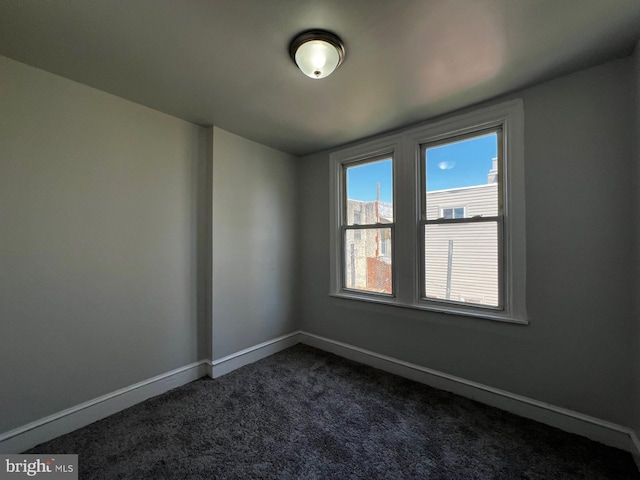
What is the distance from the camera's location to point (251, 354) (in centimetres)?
288

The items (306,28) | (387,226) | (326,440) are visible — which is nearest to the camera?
(306,28)

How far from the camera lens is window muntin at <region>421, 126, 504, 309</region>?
7.14 feet

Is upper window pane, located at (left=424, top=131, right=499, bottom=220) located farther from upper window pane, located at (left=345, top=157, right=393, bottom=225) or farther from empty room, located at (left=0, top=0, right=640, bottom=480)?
upper window pane, located at (left=345, top=157, right=393, bottom=225)

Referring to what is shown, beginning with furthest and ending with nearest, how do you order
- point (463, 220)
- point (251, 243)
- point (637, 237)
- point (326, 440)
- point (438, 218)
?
point (251, 243)
point (438, 218)
point (463, 220)
point (326, 440)
point (637, 237)

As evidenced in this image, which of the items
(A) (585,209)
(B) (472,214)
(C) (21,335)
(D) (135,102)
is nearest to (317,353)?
(B) (472,214)

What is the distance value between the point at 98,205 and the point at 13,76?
2.88 feet

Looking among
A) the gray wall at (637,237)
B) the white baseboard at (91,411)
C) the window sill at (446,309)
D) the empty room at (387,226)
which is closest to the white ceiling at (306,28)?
the empty room at (387,226)

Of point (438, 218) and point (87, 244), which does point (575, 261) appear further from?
point (87, 244)

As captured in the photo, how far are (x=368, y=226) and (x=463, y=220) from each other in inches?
38.3

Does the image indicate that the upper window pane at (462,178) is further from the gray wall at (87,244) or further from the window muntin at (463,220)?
the gray wall at (87,244)

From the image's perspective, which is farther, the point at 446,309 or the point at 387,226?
the point at 387,226

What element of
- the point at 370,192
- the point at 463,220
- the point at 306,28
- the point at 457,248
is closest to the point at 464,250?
the point at 457,248

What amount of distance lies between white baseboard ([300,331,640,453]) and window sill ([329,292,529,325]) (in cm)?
55

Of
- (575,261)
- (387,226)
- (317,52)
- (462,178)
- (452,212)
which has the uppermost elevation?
(317,52)
